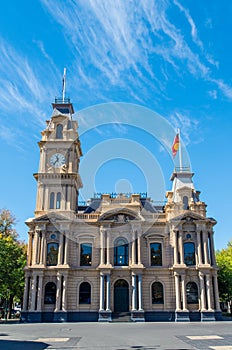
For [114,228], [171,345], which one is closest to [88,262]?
[114,228]

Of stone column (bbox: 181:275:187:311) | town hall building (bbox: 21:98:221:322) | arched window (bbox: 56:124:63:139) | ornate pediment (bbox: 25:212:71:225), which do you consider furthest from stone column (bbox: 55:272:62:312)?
arched window (bbox: 56:124:63:139)

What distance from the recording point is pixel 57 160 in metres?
42.9

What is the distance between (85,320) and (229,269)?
1991 cm

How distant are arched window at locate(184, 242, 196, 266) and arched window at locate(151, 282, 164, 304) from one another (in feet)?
12.9

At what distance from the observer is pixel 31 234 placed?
40.0 metres

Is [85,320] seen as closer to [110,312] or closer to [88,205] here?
[110,312]

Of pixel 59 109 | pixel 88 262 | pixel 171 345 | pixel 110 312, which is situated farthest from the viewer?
pixel 59 109

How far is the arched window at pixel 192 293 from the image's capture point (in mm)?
37475

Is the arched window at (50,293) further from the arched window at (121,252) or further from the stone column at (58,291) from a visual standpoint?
the arched window at (121,252)

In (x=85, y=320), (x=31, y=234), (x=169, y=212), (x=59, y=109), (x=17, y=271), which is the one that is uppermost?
(x=59, y=109)

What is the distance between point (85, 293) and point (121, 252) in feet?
19.2

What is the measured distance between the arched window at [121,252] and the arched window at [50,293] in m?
7.18

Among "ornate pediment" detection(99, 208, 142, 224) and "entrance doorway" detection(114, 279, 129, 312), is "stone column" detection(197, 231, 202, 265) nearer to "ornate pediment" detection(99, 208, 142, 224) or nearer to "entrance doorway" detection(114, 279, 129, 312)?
"ornate pediment" detection(99, 208, 142, 224)

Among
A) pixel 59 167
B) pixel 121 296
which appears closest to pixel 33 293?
pixel 121 296
